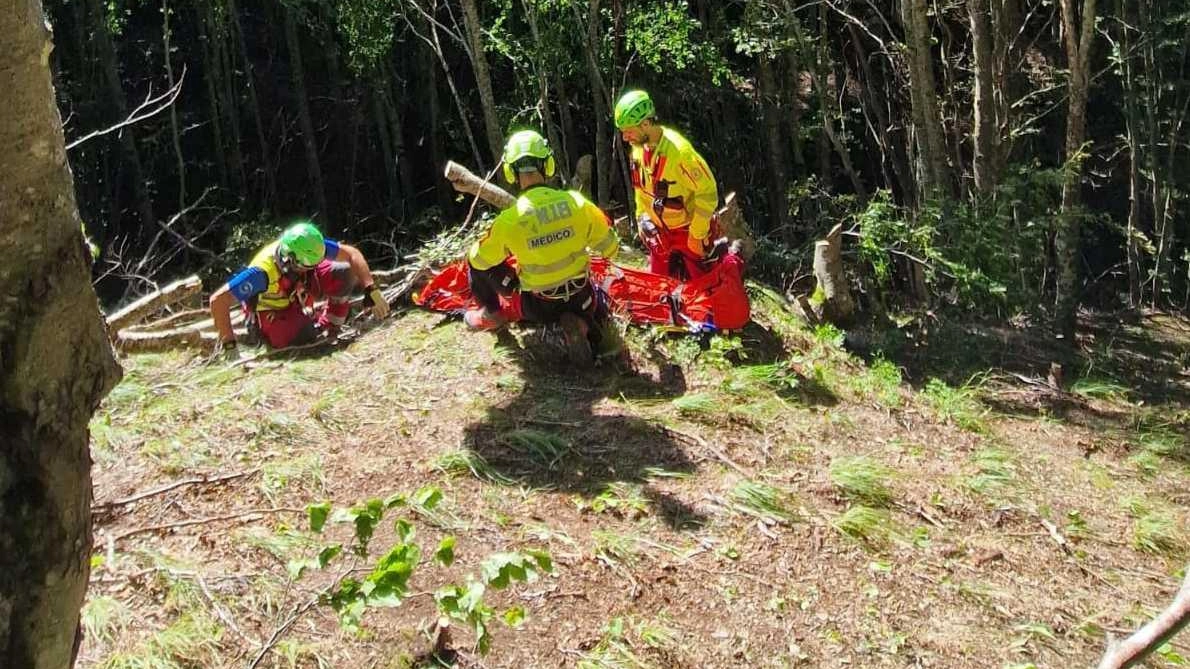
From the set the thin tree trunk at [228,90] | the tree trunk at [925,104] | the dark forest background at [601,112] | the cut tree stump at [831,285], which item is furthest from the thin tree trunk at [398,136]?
the cut tree stump at [831,285]

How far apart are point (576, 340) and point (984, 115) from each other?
16.6 ft

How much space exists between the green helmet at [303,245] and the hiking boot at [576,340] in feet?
5.99

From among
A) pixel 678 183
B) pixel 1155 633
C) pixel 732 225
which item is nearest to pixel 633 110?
pixel 678 183

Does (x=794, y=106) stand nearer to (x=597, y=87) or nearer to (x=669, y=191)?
(x=597, y=87)

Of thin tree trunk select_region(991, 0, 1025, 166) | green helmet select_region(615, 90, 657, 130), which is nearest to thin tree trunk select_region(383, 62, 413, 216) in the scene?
thin tree trunk select_region(991, 0, 1025, 166)

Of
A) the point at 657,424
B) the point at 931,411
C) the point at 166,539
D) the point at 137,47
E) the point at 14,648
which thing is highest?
the point at 137,47

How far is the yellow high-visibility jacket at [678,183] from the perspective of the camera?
23.0 feet

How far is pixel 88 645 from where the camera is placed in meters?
3.79

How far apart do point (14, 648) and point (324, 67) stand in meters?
14.7

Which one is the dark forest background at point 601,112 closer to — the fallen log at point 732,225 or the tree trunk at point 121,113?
the tree trunk at point 121,113

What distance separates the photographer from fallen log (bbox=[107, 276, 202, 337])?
7637mm

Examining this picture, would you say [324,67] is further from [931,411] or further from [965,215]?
[931,411]

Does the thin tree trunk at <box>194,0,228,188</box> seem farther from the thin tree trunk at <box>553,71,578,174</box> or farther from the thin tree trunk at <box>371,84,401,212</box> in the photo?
the thin tree trunk at <box>553,71,578,174</box>

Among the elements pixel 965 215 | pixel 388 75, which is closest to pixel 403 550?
pixel 965 215
